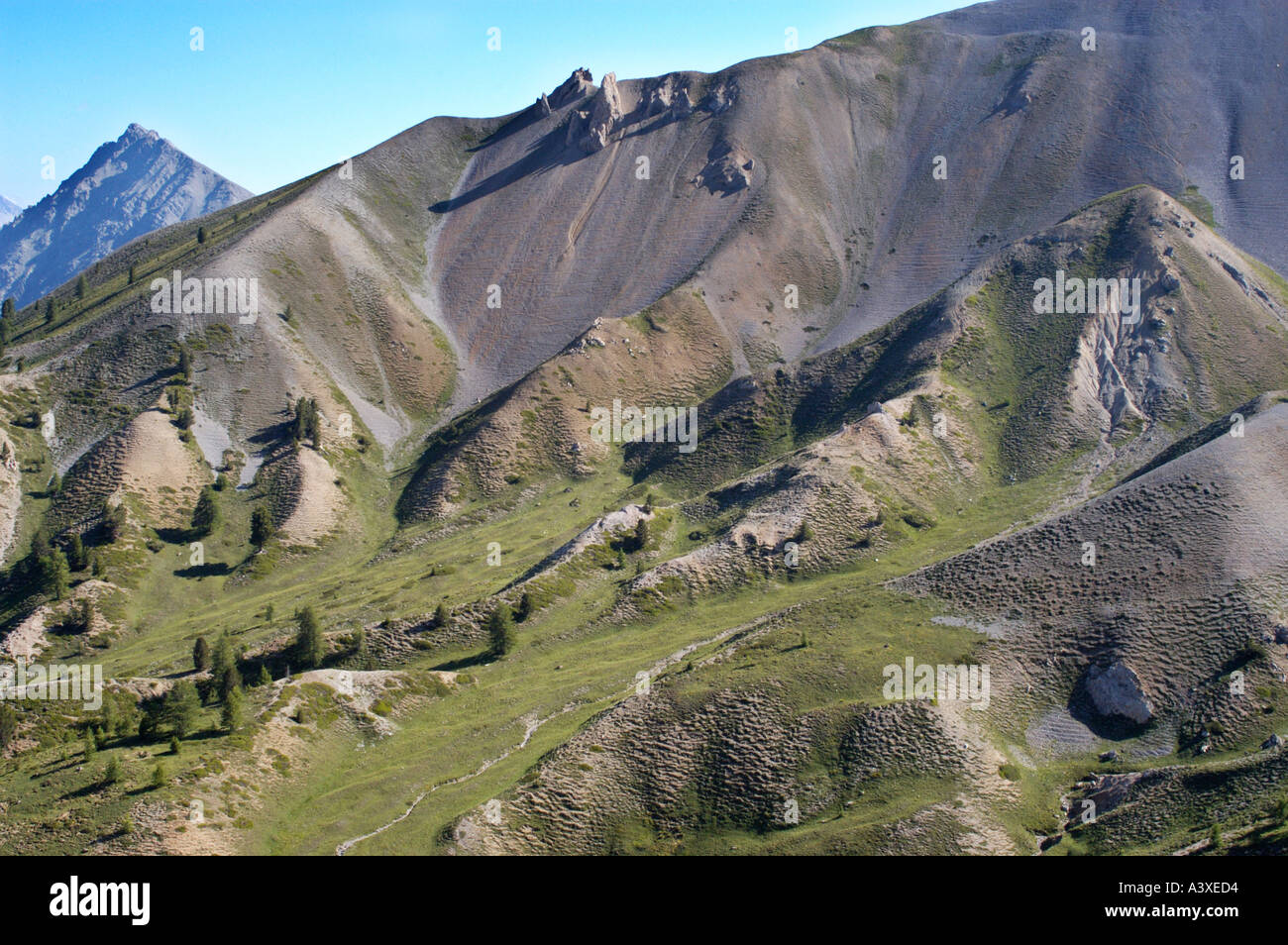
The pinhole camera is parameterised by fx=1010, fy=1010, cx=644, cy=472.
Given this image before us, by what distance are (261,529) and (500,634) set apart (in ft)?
173

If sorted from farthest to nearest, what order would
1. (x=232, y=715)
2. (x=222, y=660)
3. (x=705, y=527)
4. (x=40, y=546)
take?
(x=40, y=546), (x=705, y=527), (x=222, y=660), (x=232, y=715)

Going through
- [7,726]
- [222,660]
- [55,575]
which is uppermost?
[55,575]

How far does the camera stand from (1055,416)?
135m

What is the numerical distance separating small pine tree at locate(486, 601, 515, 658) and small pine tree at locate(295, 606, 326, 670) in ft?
55.3

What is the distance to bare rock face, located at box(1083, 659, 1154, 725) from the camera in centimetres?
7619

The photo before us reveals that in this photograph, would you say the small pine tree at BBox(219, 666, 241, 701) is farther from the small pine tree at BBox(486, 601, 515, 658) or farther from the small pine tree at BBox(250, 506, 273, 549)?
the small pine tree at BBox(250, 506, 273, 549)

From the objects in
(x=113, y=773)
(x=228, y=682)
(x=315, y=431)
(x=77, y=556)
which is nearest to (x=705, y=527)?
(x=228, y=682)

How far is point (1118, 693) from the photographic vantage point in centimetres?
7744

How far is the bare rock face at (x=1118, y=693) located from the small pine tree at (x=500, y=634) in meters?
54.0

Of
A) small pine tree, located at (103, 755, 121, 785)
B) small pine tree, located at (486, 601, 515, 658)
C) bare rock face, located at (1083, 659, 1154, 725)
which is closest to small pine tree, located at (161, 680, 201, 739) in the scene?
small pine tree, located at (103, 755, 121, 785)

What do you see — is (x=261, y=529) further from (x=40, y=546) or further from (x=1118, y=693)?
(x=1118, y=693)
